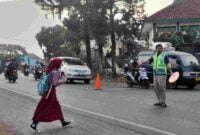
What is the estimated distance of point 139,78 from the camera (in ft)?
87.9

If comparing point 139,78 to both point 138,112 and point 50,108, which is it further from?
point 50,108

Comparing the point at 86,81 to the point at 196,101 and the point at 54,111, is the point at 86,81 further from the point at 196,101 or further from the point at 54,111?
the point at 54,111

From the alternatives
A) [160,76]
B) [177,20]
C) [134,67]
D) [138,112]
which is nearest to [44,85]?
[138,112]

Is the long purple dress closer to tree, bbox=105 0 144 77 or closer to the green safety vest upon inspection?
the green safety vest

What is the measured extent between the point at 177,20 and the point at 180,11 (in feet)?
5.62

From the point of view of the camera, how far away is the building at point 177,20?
148ft

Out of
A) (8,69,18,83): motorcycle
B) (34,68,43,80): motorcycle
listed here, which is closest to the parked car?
(8,69,18,83): motorcycle

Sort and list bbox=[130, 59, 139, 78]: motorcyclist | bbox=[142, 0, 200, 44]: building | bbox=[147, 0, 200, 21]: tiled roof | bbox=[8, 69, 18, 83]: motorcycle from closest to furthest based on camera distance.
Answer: bbox=[130, 59, 139, 78]: motorcyclist < bbox=[8, 69, 18, 83]: motorcycle < bbox=[142, 0, 200, 44]: building < bbox=[147, 0, 200, 21]: tiled roof

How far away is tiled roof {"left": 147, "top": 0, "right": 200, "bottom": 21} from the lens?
45.7m

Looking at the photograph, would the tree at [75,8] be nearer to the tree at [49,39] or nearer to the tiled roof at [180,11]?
the tiled roof at [180,11]

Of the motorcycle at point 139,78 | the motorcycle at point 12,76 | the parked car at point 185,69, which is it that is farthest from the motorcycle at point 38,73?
the parked car at point 185,69

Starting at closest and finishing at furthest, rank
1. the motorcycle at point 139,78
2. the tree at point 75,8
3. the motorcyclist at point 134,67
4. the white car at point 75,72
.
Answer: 1. the motorcycle at point 139,78
2. the motorcyclist at point 134,67
3. the white car at point 75,72
4. the tree at point 75,8

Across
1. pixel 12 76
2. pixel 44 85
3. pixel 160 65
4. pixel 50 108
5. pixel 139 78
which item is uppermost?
pixel 160 65

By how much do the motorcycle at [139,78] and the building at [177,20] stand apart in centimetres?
1709
